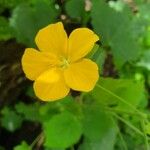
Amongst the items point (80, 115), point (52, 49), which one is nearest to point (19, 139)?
point (80, 115)

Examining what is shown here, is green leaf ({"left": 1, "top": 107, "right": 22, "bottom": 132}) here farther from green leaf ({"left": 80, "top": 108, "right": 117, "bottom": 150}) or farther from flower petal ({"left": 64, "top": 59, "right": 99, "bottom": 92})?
flower petal ({"left": 64, "top": 59, "right": 99, "bottom": 92})

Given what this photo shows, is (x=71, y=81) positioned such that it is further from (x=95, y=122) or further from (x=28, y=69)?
(x=95, y=122)

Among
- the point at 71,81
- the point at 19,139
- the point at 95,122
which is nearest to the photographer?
the point at 71,81

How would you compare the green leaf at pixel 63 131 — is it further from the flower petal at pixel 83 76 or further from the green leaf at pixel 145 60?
the green leaf at pixel 145 60

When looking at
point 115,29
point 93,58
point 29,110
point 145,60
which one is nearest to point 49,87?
point 93,58

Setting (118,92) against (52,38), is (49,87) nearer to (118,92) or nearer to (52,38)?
(52,38)

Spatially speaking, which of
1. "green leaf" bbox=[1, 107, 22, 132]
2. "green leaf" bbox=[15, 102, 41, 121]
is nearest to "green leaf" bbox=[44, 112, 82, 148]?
"green leaf" bbox=[15, 102, 41, 121]
